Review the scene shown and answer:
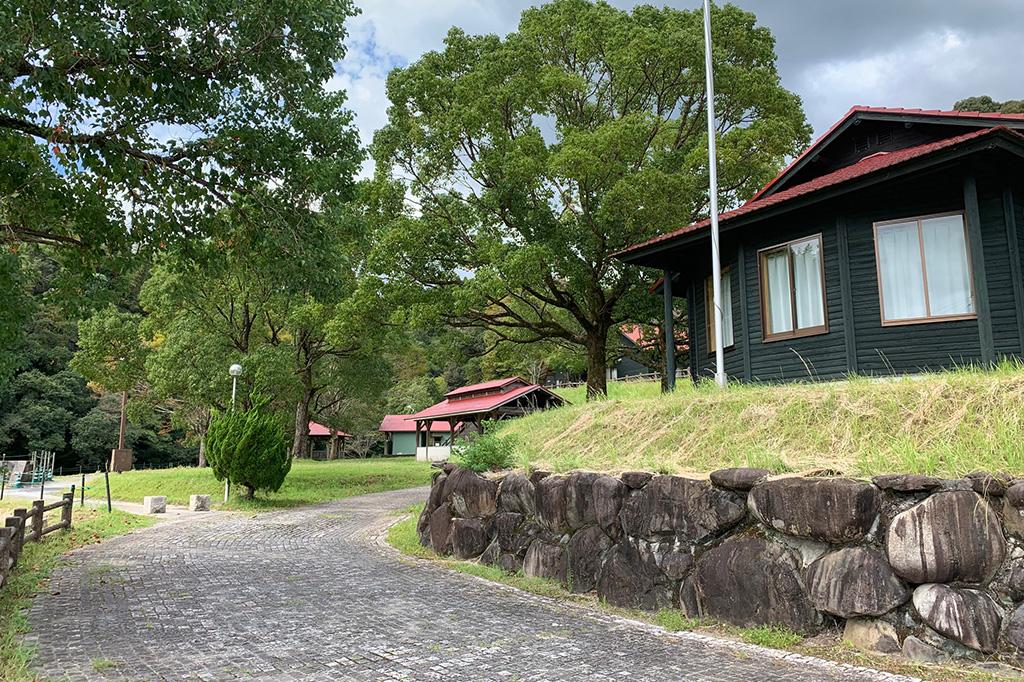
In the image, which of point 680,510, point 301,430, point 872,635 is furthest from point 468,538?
point 301,430

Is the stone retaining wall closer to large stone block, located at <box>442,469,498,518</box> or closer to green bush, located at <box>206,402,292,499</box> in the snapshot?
large stone block, located at <box>442,469,498,518</box>

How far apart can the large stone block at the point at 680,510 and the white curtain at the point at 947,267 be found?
6266 mm

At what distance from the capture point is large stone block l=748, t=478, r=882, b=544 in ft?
18.1

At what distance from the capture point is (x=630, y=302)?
18.9 m

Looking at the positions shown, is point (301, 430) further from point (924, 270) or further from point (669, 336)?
point (924, 270)

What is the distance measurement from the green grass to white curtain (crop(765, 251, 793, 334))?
11157 mm

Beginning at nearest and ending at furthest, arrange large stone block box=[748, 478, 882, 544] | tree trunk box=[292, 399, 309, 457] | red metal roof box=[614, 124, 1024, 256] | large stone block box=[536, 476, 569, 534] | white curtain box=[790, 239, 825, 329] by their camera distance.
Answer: large stone block box=[748, 478, 882, 544]
large stone block box=[536, 476, 569, 534]
red metal roof box=[614, 124, 1024, 256]
white curtain box=[790, 239, 825, 329]
tree trunk box=[292, 399, 309, 457]

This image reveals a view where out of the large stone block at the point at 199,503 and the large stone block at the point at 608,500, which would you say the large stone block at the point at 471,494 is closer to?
the large stone block at the point at 608,500

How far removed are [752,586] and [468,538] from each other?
480 centimetres

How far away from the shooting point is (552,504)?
8320 millimetres

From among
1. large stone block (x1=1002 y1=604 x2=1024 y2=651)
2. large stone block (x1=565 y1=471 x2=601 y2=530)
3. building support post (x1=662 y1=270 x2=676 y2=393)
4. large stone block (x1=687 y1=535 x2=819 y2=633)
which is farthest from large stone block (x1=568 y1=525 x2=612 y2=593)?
building support post (x1=662 y1=270 x2=676 y2=393)

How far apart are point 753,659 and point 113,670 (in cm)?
478

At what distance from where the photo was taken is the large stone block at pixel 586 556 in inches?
295

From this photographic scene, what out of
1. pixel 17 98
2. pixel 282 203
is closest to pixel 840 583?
pixel 282 203
